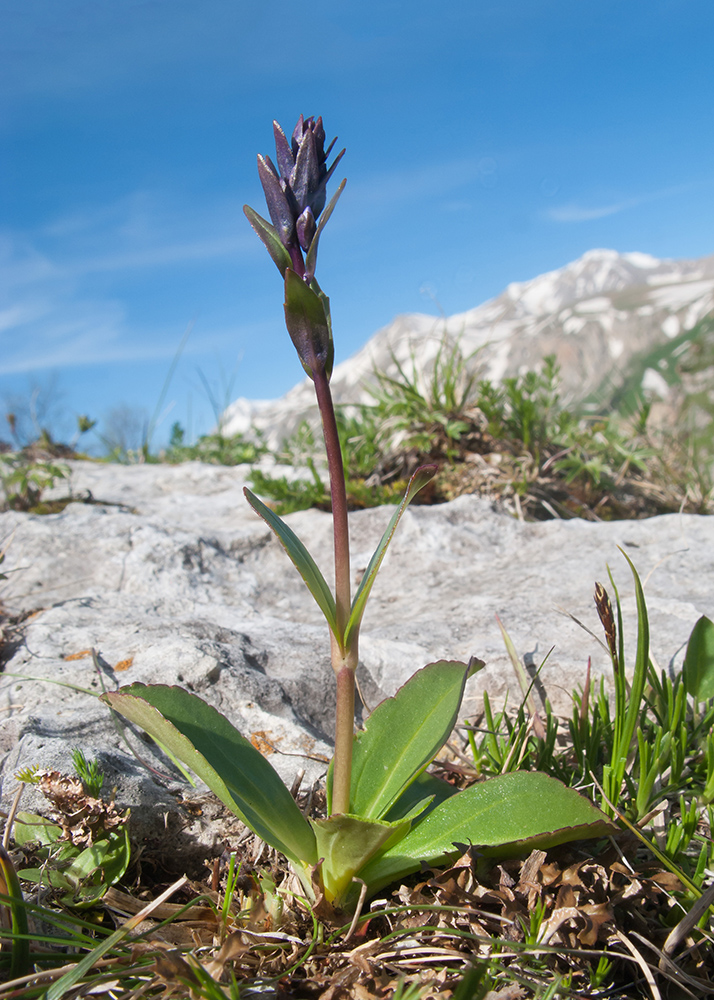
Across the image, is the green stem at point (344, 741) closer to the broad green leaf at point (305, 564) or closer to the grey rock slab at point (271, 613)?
the broad green leaf at point (305, 564)

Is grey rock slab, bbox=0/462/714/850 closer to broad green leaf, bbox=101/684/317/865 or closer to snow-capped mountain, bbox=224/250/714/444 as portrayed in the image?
broad green leaf, bbox=101/684/317/865

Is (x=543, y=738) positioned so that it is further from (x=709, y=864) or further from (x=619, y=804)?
(x=709, y=864)

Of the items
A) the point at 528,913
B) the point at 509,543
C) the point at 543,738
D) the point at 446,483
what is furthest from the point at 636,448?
the point at 528,913

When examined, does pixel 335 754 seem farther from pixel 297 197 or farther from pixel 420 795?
pixel 297 197

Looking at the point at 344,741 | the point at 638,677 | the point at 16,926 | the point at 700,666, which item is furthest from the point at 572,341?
the point at 16,926

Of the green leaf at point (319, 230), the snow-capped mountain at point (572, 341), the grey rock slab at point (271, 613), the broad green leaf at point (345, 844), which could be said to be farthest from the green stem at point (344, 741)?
the snow-capped mountain at point (572, 341)

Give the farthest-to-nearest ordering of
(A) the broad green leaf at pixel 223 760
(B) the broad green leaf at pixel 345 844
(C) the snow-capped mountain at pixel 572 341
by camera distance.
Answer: (C) the snow-capped mountain at pixel 572 341
(A) the broad green leaf at pixel 223 760
(B) the broad green leaf at pixel 345 844

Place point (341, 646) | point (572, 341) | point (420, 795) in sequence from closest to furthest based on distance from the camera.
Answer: point (341, 646) < point (420, 795) < point (572, 341)
